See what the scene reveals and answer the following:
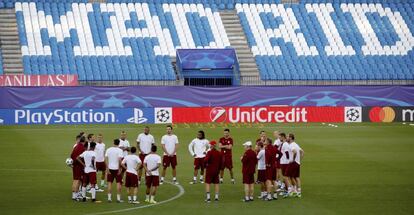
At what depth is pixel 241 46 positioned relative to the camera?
231 feet

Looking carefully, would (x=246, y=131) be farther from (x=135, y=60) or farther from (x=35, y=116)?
(x=135, y=60)

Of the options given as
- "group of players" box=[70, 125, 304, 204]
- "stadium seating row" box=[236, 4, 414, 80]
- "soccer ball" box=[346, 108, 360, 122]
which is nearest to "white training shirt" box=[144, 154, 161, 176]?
"group of players" box=[70, 125, 304, 204]

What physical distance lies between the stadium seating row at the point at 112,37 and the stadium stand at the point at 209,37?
0.26 ft

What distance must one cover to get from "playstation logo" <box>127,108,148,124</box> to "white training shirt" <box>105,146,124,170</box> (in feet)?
95.1

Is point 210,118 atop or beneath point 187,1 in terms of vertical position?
beneath

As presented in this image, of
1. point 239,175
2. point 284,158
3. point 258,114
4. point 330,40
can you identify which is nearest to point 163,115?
point 258,114

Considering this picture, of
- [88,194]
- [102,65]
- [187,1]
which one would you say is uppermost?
[187,1]

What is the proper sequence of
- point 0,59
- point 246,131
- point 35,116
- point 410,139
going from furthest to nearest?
point 0,59 → point 35,116 → point 246,131 → point 410,139

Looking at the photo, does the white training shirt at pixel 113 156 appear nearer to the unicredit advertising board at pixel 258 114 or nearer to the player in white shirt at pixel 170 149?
the player in white shirt at pixel 170 149

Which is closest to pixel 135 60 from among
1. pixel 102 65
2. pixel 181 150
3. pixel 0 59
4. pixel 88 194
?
pixel 102 65

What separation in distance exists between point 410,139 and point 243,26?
28.1 metres

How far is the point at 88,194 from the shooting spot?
91.6ft

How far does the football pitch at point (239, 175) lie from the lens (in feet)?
82.8

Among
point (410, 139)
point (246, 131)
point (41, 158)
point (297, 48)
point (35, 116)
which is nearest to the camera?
point (41, 158)
